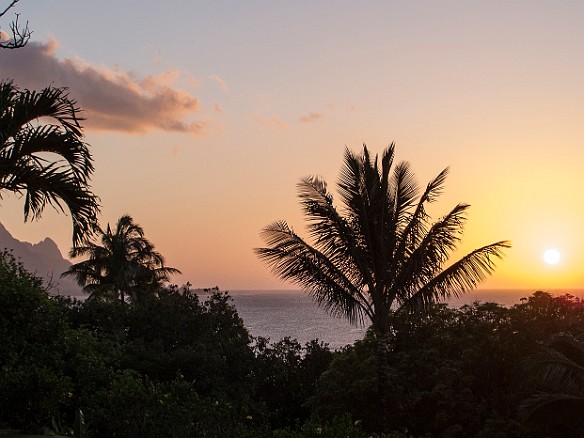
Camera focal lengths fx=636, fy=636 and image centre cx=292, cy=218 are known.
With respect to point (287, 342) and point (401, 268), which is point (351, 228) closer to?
point (401, 268)

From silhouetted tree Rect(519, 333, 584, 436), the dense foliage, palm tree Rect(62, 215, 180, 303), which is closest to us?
the dense foliage

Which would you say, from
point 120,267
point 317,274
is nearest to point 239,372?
point 317,274

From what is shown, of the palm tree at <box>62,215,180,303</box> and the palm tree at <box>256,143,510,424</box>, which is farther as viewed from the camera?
the palm tree at <box>62,215,180,303</box>

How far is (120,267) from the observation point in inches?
1737

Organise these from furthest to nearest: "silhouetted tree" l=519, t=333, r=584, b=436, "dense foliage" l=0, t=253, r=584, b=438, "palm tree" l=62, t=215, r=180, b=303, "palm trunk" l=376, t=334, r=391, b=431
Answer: "palm tree" l=62, t=215, r=180, b=303 → "palm trunk" l=376, t=334, r=391, b=431 → "silhouetted tree" l=519, t=333, r=584, b=436 → "dense foliage" l=0, t=253, r=584, b=438

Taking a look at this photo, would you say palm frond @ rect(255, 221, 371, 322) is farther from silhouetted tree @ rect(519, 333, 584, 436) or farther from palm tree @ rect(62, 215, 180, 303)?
palm tree @ rect(62, 215, 180, 303)

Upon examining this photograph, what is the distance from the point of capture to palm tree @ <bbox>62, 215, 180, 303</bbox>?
144 feet

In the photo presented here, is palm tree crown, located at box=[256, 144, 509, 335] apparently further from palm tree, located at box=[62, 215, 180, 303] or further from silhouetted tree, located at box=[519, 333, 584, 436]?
palm tree, located at box=[62, 215, 180, 303]

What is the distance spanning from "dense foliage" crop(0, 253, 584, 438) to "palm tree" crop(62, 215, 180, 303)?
1303 centimetres

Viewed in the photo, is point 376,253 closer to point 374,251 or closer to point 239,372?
point 374,251

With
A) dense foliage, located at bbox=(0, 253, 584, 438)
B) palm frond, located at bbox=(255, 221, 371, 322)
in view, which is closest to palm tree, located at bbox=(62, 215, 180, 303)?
dense foliage, located at bbox=(0, 253, 584, 438)

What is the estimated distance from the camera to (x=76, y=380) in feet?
50.9

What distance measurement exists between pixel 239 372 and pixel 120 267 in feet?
69.9

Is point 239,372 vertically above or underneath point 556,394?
underneath
